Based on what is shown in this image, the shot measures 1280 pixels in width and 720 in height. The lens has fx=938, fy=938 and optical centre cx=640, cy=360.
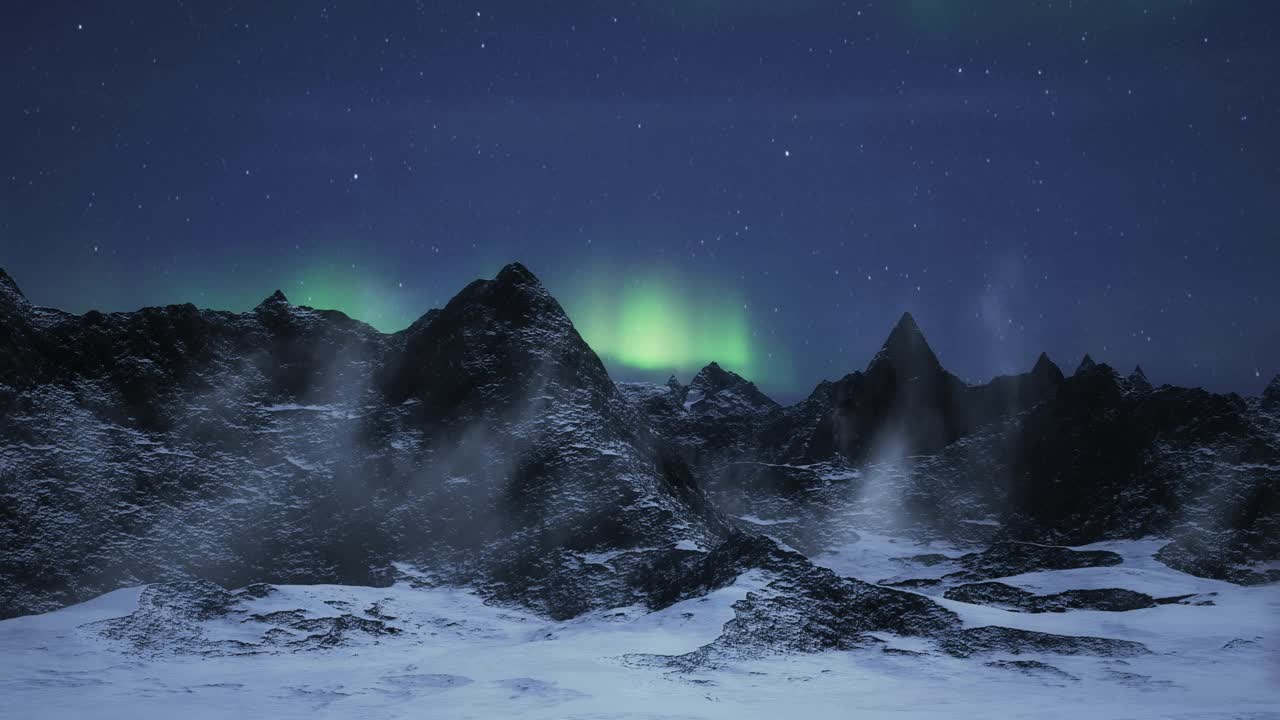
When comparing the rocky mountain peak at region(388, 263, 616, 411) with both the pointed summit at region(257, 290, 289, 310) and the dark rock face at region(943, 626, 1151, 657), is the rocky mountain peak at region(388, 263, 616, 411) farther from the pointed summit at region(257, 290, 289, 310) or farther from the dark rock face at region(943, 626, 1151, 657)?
the dark rock face at region(943, 626, 1151, 657)

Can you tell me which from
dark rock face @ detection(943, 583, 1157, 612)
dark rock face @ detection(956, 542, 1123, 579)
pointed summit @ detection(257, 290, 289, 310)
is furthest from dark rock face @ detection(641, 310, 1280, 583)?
pointed summit @ detection(257, 290, 289, 310)

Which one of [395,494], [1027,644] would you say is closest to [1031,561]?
[1027,644]

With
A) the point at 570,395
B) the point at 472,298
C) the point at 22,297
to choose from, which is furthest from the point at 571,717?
the point at 22,297

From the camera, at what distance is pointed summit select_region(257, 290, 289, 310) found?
138750mm

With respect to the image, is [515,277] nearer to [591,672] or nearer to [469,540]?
[469,540]

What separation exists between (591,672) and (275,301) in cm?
9384

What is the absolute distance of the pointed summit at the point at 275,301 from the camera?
13875cm

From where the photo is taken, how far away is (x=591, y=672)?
67.4m

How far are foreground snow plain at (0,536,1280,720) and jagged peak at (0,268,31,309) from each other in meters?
50.8

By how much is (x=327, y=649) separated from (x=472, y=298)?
67.4m

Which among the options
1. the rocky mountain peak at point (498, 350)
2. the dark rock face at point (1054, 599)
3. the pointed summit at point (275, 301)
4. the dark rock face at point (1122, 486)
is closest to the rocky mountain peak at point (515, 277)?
the rocky mountain peak at point (498, 350)

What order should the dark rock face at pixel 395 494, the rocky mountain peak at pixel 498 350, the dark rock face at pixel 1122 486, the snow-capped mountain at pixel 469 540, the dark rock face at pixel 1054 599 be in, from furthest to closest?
the dark rock face at pixel 1122 486
the rocky mountain peak at pixel 498 350
the dark rock face at pixel 1054 599
the dark rock face at pixel 395 494
the snow-capped mountain at pixel 469 540

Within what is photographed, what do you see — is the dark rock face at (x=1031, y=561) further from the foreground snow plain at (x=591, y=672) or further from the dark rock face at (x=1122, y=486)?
the foreground snow plain at (x=591, y=672)

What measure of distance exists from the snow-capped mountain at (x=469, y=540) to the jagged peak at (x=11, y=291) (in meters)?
0.47
